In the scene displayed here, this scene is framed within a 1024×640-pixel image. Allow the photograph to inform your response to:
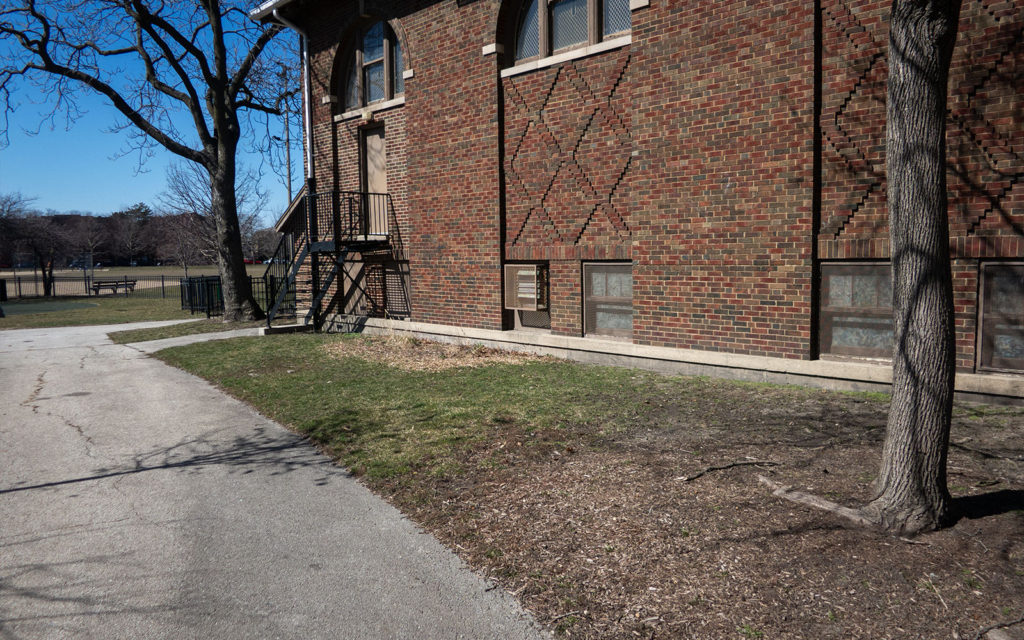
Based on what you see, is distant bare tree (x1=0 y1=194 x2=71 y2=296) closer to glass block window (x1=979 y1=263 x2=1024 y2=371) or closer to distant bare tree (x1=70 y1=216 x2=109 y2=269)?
distant bare tree (x1=70 y1=216 x2=109 y2=269)

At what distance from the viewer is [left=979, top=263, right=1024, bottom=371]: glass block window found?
707 centimetres

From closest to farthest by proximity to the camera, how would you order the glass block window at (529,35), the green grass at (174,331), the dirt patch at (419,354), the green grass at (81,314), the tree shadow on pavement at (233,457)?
the tree shadow on pavement at (233,457) → the dirt patch at (419,354) → the glass block window at (529,35) → the green grass at (174,331) → the green grass at (81,314)

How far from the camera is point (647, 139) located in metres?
9.48

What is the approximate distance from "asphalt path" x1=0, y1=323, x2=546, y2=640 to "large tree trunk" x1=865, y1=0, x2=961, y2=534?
97.2 inches

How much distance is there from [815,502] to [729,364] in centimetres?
453

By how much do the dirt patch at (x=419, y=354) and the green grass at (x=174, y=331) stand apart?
5492 mm

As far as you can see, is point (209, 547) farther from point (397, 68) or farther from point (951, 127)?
point (397, 68)

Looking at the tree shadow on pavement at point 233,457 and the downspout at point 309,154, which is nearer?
the tree shadow on pavement at point 233,457

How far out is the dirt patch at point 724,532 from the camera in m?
3.31

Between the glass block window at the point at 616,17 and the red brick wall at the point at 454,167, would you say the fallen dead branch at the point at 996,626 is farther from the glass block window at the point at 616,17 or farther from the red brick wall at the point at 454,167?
the red brick wall at the point at 454,167

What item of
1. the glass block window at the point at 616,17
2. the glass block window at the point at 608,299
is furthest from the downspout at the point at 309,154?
the glass block window at the point at 616,17

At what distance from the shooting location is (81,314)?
2486 cm

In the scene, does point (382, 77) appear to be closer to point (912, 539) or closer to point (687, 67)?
point (687, 67)

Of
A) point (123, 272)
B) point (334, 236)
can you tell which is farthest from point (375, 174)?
point (123, 272)
